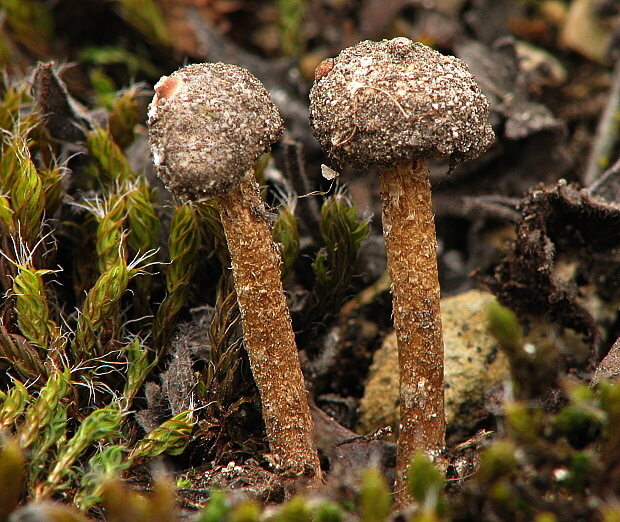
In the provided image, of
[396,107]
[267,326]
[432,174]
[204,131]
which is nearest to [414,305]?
[267,326]

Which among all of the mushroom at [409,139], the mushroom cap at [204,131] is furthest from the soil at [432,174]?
the mushroom cap at [204,131]

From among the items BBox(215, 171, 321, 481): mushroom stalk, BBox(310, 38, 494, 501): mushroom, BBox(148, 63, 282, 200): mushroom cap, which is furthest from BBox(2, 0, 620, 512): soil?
BBox(148, 63, 282, 200): mushroom cap

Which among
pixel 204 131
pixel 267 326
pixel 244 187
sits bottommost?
pixel 267 326

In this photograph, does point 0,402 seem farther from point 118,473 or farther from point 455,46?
point 455,46

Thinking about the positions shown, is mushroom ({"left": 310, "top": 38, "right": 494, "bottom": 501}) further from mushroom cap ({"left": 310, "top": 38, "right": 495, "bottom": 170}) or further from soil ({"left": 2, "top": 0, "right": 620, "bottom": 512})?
soil ({"left": 2, "top": 0, "right": 620, "bottom": 512})

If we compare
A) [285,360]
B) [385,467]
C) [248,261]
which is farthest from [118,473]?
[385,467]

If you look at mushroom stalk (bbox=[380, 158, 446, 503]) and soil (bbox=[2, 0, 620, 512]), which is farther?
soil (bbox=[2, 0, 620, 512])

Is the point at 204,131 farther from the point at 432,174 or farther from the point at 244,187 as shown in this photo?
the point at 432,174

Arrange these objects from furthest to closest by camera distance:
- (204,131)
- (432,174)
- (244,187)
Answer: (432,174) < (244,187) < (204,131)

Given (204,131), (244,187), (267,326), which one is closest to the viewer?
(204,131)
